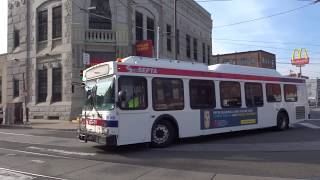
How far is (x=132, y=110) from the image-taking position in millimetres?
13195

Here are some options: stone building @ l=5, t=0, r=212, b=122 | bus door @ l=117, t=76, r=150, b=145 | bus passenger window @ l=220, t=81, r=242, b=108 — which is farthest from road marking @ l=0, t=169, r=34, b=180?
stone building @ l=5, t=0, r=212, b=122

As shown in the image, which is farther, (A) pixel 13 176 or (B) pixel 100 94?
(B) pixel 100 94

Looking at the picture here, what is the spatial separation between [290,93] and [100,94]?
34.5ft

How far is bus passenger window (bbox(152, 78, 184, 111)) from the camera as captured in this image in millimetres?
13898

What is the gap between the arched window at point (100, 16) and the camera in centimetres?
3177

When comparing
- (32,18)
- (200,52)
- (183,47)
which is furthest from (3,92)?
(200,52)

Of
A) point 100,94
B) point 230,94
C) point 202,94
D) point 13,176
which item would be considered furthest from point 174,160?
point 230,94

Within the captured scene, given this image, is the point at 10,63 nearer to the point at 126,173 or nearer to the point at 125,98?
the point at 125,98

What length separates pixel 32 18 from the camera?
114ft

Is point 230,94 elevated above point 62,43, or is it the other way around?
point 62,43

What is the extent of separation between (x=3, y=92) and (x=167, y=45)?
15.1 metres

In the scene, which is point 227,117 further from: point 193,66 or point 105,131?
point 105,131

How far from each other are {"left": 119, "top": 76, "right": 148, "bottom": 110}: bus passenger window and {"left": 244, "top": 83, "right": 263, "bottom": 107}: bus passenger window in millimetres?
5536

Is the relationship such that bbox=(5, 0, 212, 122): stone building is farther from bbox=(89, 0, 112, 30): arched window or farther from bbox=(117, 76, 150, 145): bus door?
bbox=(117, 76, 150, 145): bus door
